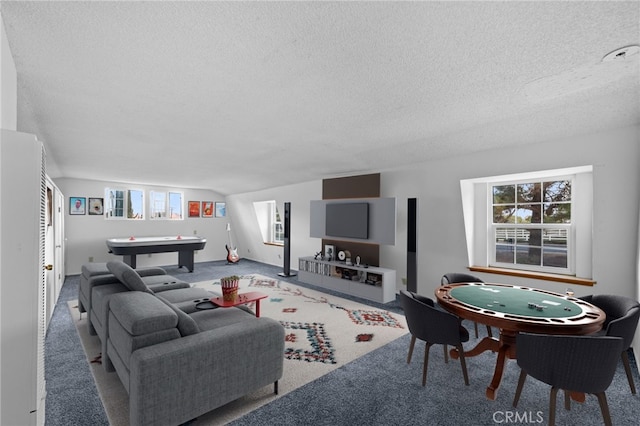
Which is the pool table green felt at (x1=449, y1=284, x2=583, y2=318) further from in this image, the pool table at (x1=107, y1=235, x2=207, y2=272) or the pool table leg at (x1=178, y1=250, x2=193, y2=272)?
Answer: the pool table leg at (x1=178, y1=250, x2=193, y2=272)

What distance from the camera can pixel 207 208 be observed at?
A: 30.7 feet

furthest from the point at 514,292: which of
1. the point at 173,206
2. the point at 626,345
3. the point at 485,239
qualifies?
the point at 173,206

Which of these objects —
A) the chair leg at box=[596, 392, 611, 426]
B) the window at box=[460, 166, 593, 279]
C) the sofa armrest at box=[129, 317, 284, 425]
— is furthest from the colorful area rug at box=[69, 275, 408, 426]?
the window at box=[460, 166, 593, 279]

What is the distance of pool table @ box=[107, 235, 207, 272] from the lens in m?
6.27

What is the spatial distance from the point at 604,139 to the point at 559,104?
1014mm

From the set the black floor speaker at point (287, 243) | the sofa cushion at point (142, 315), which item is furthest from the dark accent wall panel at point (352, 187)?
the sofa cushion at point (142, 315)

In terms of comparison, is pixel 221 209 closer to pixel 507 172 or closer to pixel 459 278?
pixel 459 278

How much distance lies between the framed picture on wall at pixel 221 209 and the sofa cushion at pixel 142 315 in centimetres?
743

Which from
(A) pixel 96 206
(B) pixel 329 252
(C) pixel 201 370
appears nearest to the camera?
(C) pixel 201 370

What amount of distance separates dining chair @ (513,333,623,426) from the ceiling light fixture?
1.75 metres

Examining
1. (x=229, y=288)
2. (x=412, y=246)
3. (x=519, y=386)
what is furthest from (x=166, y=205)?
(x=519, y=386)

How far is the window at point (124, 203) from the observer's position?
7.73 meters

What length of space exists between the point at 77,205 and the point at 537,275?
9.47 m

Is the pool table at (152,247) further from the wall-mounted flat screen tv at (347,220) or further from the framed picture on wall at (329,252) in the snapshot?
the wall-mounted flat screen tv at (347,220)
